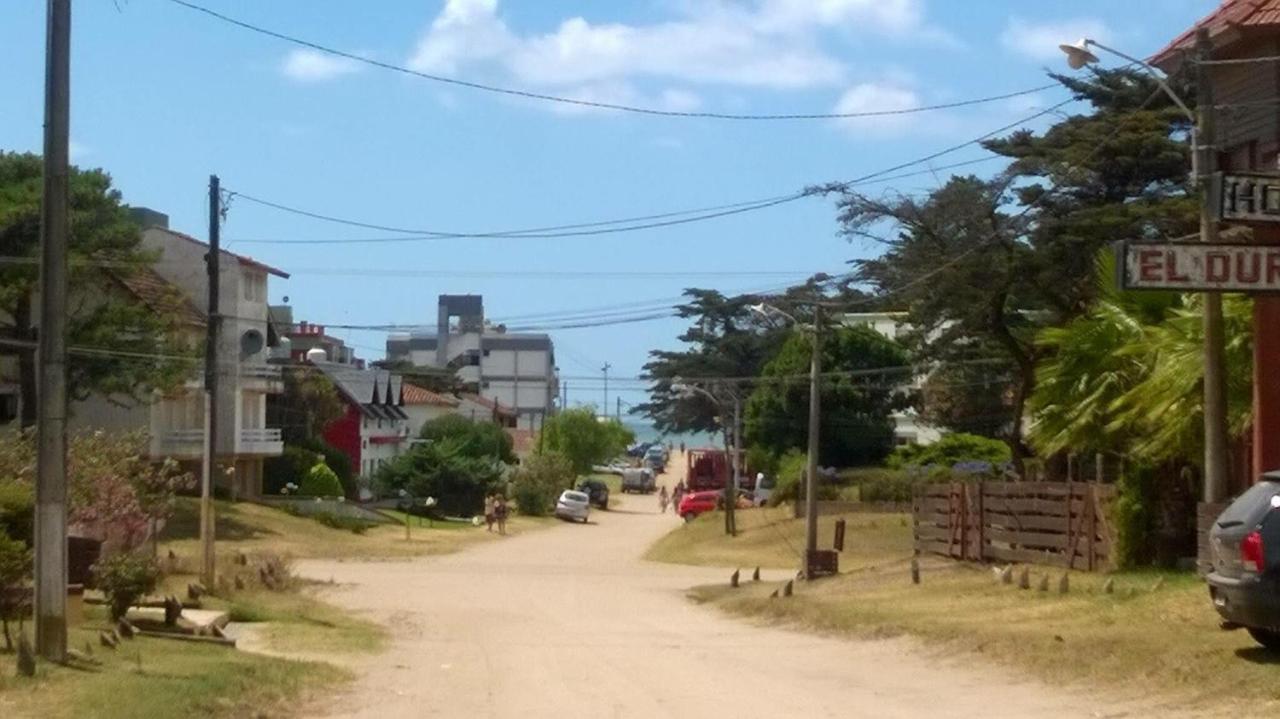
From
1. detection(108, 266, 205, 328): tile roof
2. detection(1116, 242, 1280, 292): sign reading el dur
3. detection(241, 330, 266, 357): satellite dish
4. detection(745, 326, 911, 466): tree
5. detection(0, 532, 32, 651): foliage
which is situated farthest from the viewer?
detection(745, 326, 911, 466): tree

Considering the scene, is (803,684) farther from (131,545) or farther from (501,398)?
(501,398)

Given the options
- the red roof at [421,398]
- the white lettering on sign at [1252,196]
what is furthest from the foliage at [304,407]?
the white lettering on sign at [1252,196]

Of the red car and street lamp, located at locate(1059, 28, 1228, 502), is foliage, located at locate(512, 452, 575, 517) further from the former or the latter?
street lamp, located at locate(1059, 28, 1228, 502)

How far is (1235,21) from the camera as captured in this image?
69.8 ft

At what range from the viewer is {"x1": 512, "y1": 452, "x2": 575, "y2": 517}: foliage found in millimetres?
87125

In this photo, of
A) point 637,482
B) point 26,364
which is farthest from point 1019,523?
point 637,482

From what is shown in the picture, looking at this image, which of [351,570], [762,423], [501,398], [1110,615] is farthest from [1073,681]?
[501,398]

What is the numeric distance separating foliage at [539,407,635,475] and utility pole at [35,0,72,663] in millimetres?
99380

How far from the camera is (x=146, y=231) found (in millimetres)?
66438

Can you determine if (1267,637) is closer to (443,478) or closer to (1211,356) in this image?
(1211,356)

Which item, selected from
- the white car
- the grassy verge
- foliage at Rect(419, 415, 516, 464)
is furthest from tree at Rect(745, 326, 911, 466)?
the grassy verge

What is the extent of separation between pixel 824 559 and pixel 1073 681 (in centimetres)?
1998

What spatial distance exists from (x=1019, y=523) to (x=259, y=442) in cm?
4576

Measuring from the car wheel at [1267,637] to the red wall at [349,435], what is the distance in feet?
250
